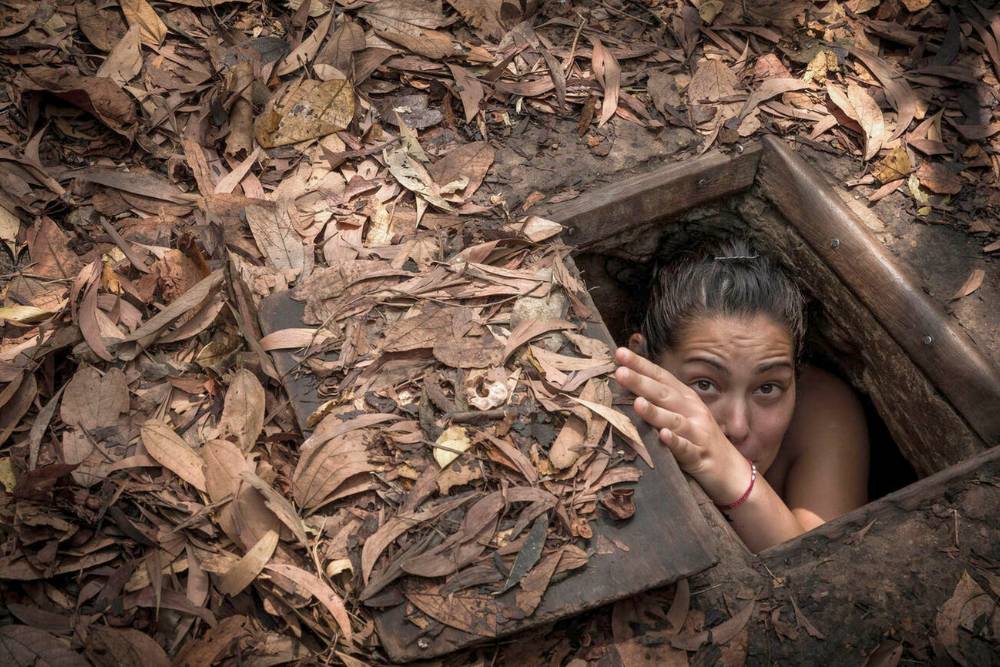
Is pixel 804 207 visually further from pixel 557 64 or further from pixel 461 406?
pixel 461 406

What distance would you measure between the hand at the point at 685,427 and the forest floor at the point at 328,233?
11 cm

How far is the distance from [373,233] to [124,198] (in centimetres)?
79

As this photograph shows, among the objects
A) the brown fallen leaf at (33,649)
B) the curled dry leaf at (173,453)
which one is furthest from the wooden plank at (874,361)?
the brown fallen leaf at (33,649)

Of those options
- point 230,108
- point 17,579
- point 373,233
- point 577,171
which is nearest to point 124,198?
point 230,108

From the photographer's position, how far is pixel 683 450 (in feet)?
7.56

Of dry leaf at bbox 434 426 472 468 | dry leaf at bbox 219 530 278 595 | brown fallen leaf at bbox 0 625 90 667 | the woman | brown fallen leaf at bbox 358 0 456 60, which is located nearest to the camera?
brown fallen leaf at bbox 0 625 90 667

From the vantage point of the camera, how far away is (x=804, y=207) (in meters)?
2.89

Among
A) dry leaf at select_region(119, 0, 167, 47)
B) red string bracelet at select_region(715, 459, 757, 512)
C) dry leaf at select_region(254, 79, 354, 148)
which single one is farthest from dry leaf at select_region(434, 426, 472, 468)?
dry leaf at select_region(119, 0, 167, 47)

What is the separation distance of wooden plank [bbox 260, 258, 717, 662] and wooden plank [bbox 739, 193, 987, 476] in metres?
1.05

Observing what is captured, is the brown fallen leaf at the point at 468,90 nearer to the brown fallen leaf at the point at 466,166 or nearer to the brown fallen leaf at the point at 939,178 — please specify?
the brown fallen leaf at the point at 466,166

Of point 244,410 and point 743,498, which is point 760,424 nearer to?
point 743,498

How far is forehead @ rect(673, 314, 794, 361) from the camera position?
9.53ft

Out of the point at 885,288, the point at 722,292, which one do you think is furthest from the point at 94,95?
the point at 885,288

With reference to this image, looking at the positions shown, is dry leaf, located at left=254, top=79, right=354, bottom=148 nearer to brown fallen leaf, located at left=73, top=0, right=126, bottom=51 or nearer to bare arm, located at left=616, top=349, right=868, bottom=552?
brown fallen leaf, located at left=73, top=0, right=126, bottom=51
